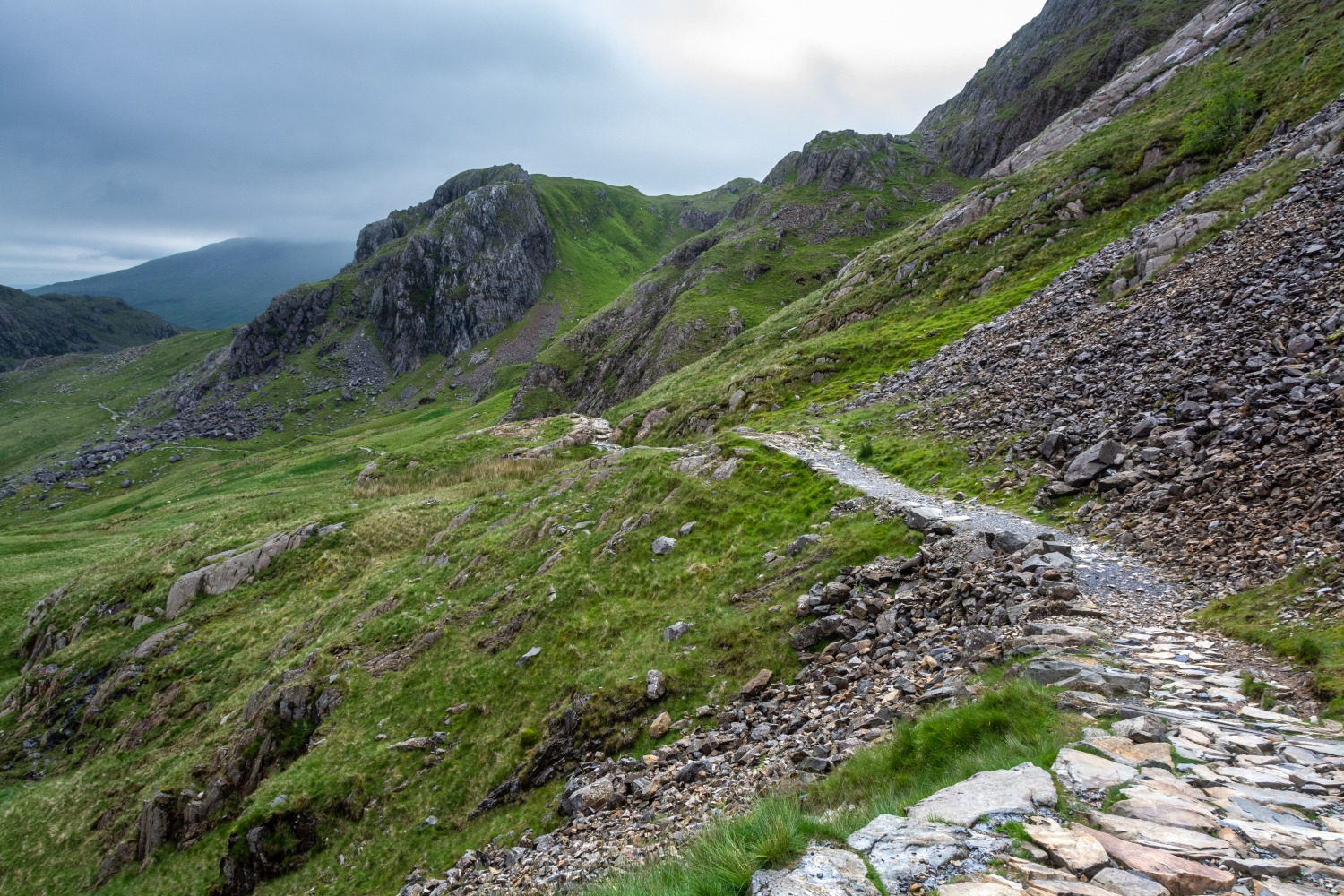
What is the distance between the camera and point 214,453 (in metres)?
160

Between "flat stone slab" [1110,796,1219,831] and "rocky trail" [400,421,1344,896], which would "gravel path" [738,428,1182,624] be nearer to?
"rocky trail" [400,421,1344,896]

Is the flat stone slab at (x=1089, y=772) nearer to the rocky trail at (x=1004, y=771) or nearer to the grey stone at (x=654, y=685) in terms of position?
the rocky trail at (x=1004, y=771)

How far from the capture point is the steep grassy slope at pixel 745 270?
108 meters

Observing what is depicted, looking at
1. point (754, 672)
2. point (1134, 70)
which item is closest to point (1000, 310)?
point (754, 672)

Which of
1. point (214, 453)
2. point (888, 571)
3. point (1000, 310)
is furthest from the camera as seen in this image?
point (214, 453)

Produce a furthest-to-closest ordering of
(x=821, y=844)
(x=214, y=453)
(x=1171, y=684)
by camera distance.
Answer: (x=214, y=453) → (x=1171, y=684) → (x=821, y=844)

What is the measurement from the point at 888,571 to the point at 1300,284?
754 inches

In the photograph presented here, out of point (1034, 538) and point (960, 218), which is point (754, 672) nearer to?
point (1034, 538)

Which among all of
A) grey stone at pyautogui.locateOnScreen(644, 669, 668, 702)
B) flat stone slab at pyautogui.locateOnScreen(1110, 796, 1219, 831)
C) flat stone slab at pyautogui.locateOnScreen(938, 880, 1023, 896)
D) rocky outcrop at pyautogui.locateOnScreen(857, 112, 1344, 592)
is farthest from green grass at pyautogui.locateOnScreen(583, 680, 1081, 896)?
grey stone at pyautogui.locateOnScreen(644, 669, 668, 702)

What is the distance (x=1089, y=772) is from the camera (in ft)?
21.9

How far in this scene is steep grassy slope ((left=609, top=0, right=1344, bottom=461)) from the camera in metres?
43.2

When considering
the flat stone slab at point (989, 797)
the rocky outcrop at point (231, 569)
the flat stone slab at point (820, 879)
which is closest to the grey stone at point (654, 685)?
the flat stone slab at point (989, 797)

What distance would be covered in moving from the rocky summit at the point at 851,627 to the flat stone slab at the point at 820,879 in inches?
1.3

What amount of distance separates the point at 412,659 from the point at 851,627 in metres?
19.1
